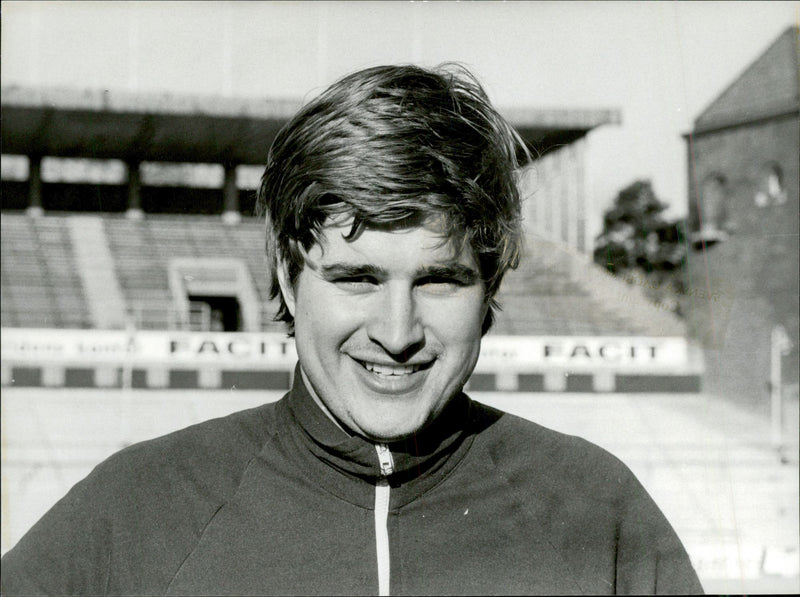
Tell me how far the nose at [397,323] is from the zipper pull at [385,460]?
0.29 ft

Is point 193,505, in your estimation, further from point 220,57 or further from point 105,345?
point 105,345

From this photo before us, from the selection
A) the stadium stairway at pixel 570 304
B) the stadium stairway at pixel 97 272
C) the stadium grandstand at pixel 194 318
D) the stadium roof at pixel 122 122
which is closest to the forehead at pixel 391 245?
the stadium roof at pixel 122 122

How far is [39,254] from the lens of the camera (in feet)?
28.7

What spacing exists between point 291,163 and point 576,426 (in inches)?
246

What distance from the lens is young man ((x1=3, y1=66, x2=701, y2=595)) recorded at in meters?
0.63

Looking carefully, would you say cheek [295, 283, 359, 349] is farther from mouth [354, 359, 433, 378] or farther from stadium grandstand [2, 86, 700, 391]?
stadium grandstand [2, 86, 700, 391]

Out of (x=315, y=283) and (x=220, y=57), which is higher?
(x=220, y=57)

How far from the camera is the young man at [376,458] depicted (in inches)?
24.8

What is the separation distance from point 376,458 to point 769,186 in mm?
7275

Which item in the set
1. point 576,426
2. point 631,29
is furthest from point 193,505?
point 576,426

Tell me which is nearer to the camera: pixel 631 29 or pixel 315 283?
pixel 315 283

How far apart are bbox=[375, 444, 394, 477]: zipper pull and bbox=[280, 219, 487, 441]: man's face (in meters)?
0.02

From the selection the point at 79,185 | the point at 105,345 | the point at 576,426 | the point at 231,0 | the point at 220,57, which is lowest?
the point at 576,426

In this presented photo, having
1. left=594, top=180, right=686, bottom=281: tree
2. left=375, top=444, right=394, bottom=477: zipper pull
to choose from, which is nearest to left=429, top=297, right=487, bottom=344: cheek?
left=375, top=444, right=394, bottom=477: zipper pull
